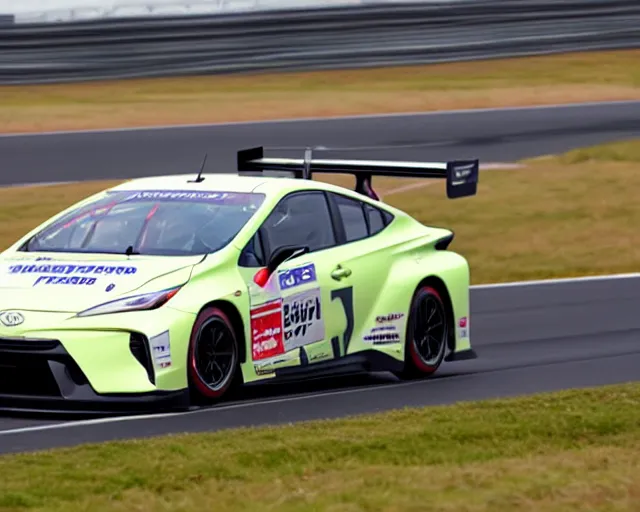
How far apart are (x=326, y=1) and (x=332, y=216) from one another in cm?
1661

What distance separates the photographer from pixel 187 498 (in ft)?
18.3

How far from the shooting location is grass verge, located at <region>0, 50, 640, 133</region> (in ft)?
76.7

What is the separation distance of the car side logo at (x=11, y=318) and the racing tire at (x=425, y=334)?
280 cm

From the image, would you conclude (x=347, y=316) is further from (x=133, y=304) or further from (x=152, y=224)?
(x=133, y=304)

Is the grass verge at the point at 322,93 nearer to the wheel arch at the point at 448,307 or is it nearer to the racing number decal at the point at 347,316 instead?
the wheel arch at the point at 448,307

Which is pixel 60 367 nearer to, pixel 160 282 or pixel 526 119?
pixel 160 282

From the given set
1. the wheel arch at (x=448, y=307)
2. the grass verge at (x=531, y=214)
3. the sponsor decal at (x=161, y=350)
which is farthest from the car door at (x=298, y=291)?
the grass verge at (x=531, y=214)

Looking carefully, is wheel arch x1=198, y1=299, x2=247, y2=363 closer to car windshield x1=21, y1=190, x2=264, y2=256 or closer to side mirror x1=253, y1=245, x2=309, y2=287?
side mirror x1=253, y1=245, x2=309, y2=287

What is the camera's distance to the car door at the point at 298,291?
28.7 feet

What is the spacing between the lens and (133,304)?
806 centimetres

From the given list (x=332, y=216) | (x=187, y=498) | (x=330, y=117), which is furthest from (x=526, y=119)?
(x=187, y=498)

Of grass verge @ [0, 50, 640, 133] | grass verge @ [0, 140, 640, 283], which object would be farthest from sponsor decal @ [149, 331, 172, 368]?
grass verge @ [0, 50, 640, 133]

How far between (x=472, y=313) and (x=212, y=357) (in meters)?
4.71

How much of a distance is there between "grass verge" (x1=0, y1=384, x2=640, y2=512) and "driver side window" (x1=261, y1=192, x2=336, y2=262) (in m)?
1.62
